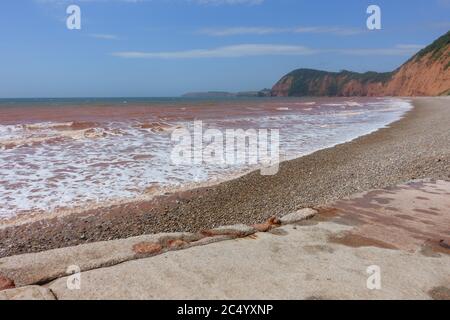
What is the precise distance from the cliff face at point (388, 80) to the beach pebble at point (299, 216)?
7542 cm

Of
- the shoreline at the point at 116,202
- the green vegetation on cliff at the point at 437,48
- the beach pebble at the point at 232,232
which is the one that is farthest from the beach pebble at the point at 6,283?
the green vegetation on cliff at the point at 437,48

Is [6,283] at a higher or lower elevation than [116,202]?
higher

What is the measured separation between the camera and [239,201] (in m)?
6.66

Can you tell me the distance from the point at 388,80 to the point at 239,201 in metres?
117

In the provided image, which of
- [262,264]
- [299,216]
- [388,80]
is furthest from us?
[388,80]

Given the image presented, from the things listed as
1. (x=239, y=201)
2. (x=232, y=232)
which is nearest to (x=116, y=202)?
(x=239, y=201)

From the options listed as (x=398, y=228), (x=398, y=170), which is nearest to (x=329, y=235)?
(x=398, y=228)

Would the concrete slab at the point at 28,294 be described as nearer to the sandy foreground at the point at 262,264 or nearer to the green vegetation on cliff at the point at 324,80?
the sandy foreground at the point at 262,264

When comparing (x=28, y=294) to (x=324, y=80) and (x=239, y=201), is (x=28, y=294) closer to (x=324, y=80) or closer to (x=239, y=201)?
(x=239, y=201)

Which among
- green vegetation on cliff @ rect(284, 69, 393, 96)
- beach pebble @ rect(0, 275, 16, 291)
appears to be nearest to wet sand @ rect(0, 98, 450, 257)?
beach pebble @ rect(0, 275, 16, 291)

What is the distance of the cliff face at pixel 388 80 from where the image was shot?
76.1 m

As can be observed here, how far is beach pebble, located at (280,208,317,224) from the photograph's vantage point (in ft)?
13.9
